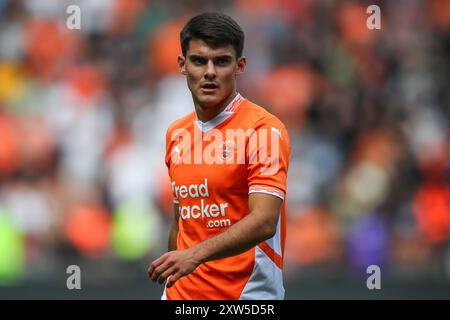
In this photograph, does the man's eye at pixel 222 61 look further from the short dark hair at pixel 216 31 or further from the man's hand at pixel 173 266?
the man's hand at pixel 173 266

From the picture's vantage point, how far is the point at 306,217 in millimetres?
9664

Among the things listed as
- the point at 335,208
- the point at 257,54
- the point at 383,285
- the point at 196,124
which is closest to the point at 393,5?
the point at 257,54

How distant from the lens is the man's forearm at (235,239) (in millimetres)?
4266

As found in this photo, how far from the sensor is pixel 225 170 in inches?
180

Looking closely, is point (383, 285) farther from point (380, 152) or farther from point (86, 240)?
point (86, 240)

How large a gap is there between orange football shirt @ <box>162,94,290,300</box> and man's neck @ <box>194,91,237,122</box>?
0.02 metres

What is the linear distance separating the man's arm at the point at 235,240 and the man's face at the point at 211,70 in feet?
2.01

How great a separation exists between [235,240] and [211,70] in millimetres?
834

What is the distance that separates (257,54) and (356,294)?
140 inches
